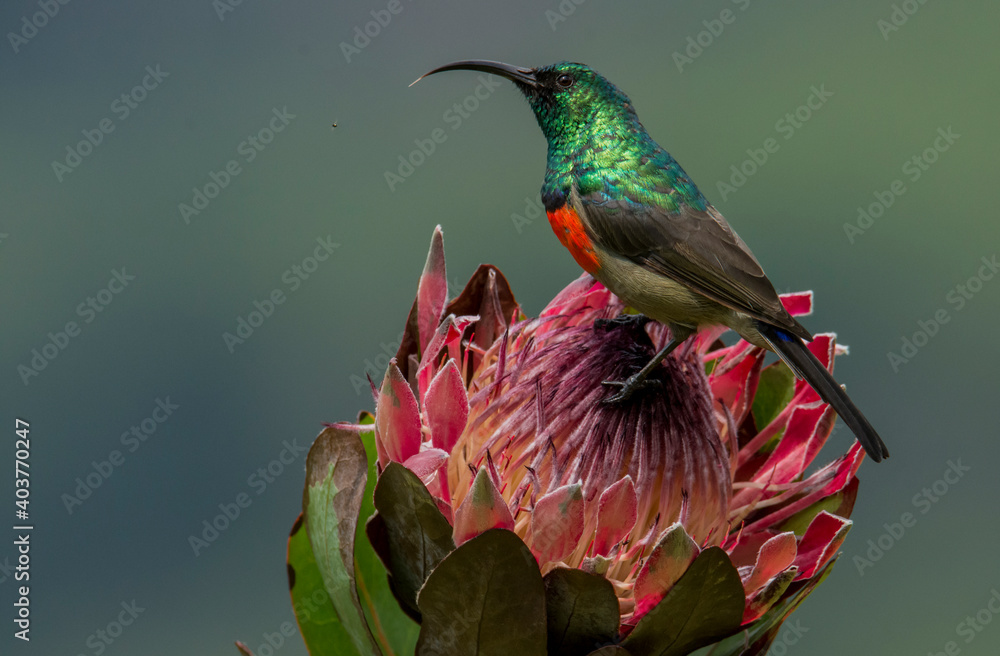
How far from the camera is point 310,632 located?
134 centimetres

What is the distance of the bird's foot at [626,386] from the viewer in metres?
1.32

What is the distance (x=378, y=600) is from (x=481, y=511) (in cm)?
32

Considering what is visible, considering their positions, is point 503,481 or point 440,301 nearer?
point 503,481

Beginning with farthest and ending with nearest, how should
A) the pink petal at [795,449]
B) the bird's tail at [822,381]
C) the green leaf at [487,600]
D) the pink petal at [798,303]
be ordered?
1. the pink petal at [798,303]
2. the pink petal at [795,449]
3. the bird's tail at [822,381]
4. the green leaf at [487,600]

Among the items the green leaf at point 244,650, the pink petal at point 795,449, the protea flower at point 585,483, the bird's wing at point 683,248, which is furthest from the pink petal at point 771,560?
the green leaf at point 244,650

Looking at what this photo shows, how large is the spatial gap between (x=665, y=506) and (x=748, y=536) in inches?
5.9

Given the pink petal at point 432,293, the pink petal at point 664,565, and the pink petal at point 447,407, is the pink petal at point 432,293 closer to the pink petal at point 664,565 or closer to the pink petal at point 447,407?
the pink petal at point 447,407

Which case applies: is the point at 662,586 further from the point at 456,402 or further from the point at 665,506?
the point at 456,402

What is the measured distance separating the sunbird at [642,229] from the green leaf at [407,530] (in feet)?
1.11

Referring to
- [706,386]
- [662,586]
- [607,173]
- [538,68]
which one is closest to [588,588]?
[662,586]

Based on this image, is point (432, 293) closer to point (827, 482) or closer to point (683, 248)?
point (683, 248)

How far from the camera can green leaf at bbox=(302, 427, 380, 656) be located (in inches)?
48.6

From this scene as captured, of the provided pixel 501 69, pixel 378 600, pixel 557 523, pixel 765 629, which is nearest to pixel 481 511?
pixel 557 523

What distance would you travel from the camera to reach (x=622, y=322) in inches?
58.2
